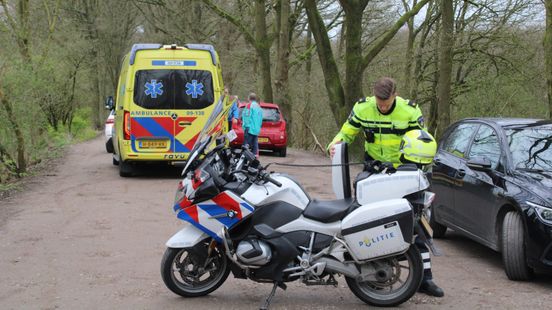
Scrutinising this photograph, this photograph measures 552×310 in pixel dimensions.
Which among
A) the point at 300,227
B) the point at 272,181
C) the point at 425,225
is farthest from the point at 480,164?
the point at 272,181

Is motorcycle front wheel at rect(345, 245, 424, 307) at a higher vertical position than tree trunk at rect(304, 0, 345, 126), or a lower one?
lower

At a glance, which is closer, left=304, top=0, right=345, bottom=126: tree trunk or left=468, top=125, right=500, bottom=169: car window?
left=468, top=125, right=500, bottom=169: car window

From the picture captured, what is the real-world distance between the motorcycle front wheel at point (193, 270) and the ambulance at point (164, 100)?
310 inches

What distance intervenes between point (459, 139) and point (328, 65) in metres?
11.9

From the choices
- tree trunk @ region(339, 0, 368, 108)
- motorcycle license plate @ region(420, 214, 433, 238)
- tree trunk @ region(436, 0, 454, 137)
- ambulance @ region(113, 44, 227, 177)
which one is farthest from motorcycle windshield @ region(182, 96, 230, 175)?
tree trunk @ region(339, 0, 368, 108)

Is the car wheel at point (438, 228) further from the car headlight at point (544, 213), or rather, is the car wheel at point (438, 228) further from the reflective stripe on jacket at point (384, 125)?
the reflective stripe on jacket at point (384, 125)

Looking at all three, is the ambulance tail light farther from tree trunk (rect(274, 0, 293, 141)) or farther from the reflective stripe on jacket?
tree trunk (rect(274, 0, 293, 141))

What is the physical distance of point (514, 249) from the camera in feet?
19.9

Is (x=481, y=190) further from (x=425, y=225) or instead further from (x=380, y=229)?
(x=380, y=229)

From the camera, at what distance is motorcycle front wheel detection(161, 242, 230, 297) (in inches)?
210

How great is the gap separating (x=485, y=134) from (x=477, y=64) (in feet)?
52.9

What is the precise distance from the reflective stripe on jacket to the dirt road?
1328 mm

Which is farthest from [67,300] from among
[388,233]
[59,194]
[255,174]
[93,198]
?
[59,194]

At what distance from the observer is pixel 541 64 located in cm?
1980
